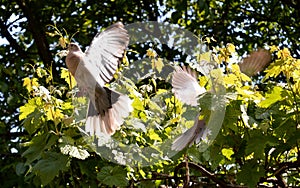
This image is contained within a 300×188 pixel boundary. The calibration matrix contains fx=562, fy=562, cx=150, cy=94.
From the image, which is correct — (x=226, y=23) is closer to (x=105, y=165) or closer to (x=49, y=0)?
(x=49, y=0)

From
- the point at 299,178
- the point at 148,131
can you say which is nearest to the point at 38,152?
the point at 148,131

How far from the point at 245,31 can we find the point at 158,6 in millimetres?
650

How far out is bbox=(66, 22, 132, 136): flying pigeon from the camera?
1335 mm

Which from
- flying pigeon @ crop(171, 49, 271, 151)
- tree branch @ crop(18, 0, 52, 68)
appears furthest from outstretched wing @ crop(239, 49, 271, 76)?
tree branch @ crop(18, 0, 52, 68)

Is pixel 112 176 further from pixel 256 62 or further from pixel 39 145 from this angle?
pixel 256 62

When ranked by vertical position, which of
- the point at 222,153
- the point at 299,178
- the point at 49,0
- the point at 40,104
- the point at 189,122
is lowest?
the point at 299,178

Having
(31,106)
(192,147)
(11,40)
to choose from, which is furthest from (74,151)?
(11,40)

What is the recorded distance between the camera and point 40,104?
4.66 feet

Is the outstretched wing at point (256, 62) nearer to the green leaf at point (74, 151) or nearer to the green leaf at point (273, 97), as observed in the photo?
the green leaf at point (273, 97)

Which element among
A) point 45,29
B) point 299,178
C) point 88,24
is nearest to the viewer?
point 299,178

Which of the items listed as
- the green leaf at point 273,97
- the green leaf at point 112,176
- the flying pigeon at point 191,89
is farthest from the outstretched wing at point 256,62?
the green leaf at point 112,176

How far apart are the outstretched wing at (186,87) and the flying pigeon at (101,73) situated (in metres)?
0.14

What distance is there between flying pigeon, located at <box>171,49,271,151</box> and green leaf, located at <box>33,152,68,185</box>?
0.27 metres

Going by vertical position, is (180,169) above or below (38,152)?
below
